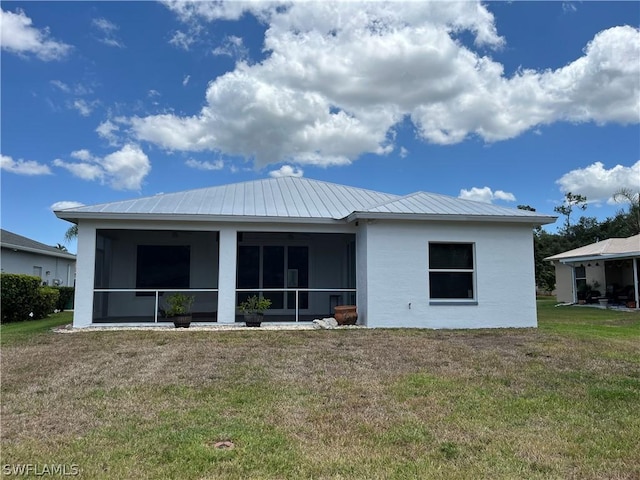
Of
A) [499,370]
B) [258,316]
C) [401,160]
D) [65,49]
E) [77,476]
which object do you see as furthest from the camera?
[401,160]

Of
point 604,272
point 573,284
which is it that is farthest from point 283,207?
point 573,284

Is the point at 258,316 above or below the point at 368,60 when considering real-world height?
below

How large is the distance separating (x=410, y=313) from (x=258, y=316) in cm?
394

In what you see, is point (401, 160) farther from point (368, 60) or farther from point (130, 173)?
point (130, 173)

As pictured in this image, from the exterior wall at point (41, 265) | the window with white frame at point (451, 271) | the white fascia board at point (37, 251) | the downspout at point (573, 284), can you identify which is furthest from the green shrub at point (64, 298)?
the downspout at point (573, 284)

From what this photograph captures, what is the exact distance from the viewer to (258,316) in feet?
38.9

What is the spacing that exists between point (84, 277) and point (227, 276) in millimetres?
3554

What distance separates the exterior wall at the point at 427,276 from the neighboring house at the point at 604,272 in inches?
408

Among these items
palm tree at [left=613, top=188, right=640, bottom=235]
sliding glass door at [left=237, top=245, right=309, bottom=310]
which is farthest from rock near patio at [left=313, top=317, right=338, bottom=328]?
palm tree at [left=613, top=188, right=640, bottom=235]

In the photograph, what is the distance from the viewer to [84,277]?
11586mm

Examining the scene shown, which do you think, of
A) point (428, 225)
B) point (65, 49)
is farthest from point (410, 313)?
point (65, 49)

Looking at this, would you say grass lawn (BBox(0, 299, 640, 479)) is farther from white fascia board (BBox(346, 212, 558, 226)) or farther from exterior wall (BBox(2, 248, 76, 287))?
exterior wall (BBox(2, 248, 76, 287))

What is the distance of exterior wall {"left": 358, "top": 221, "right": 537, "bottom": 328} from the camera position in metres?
11.8

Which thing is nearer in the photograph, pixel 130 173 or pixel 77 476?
pixel 77 476
